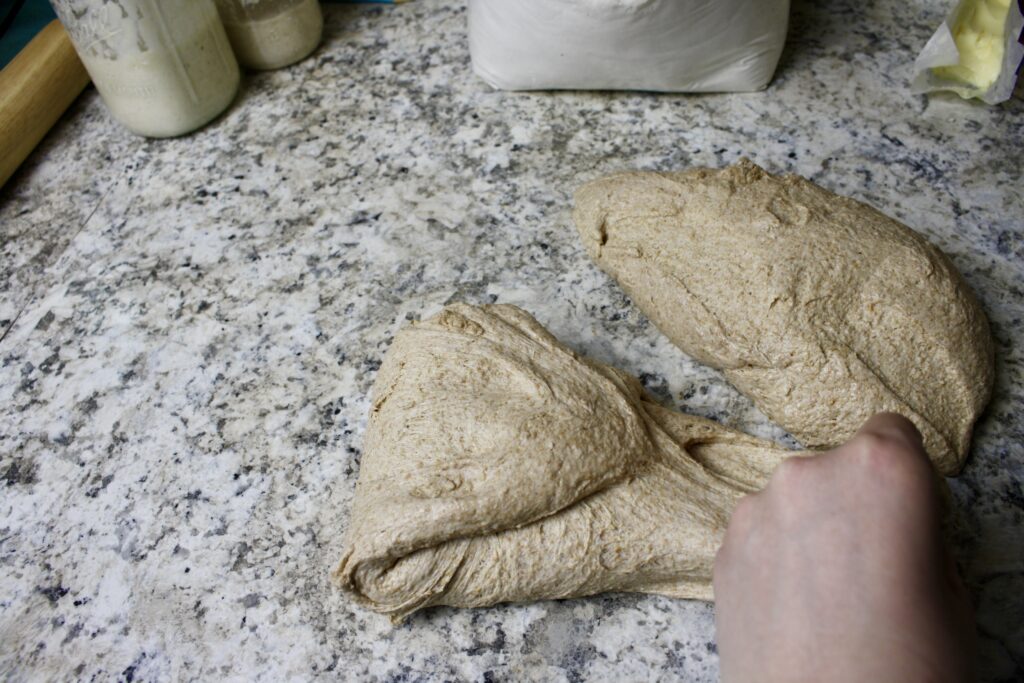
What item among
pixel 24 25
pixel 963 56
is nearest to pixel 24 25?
pixel 24 25

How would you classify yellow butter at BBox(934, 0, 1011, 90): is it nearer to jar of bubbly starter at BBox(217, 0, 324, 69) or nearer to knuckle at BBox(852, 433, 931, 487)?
knuckle at BBox(852, 433, 931, 487)

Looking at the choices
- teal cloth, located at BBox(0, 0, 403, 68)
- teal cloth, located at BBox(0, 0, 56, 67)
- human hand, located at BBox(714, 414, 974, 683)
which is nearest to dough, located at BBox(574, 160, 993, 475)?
human hand, located at BBox(714, 414, 974, 683)

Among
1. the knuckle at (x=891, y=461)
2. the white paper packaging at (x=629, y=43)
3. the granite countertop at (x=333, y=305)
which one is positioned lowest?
the granite countertop at (x=333, y=305)

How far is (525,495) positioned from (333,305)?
24.9 inches

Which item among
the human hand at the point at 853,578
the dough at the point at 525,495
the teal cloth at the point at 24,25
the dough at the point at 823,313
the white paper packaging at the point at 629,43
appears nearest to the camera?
the human hand at the point at 853,578

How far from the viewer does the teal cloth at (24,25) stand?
6.91ft

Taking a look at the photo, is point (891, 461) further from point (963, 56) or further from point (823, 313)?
point (963, 56)

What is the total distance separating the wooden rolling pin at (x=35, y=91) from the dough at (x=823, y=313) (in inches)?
57.1

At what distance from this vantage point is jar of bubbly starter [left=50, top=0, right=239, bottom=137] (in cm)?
153

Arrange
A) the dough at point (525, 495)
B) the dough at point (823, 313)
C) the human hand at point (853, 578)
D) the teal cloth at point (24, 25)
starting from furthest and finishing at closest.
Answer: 1. the teal cloth at point (24, 25)
2. the dough at point (823, 313)
3. the dough at point (525, 495)
4. the human hand at point (853, 578)

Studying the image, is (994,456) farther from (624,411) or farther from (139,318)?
(139,318)

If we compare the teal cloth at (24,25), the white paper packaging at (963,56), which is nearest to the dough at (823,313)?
the white paper packaging at (963,56)

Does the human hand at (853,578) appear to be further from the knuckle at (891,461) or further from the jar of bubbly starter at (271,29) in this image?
the jar of bubbly starter at (271,29)

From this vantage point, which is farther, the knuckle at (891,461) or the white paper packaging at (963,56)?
the white paper packaging at (963,56)
